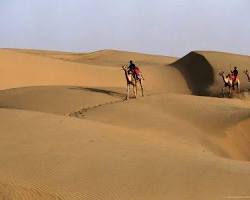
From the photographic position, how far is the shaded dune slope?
40.5 meters

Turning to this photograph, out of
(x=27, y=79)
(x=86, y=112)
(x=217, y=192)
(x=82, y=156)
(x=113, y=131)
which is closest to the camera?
(x=217, y=192)

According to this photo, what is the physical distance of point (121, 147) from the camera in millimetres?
11562

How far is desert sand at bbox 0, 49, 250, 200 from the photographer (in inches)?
337

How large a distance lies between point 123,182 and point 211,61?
35938 mm

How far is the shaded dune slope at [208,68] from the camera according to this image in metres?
40.5

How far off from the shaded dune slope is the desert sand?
15.7 metres

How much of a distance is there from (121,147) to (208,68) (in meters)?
32.6

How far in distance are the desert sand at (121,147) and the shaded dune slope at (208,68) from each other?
1572 centimetres

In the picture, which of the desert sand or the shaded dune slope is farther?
the shaded dune slope

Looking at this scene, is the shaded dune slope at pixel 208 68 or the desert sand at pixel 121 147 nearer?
the desert sand at pixel 121 147

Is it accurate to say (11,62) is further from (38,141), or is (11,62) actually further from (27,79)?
(38,141)

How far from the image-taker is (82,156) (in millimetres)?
10359

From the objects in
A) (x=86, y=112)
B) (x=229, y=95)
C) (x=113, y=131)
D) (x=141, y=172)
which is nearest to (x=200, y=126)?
(x=86, y=112)

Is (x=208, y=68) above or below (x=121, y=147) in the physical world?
above
